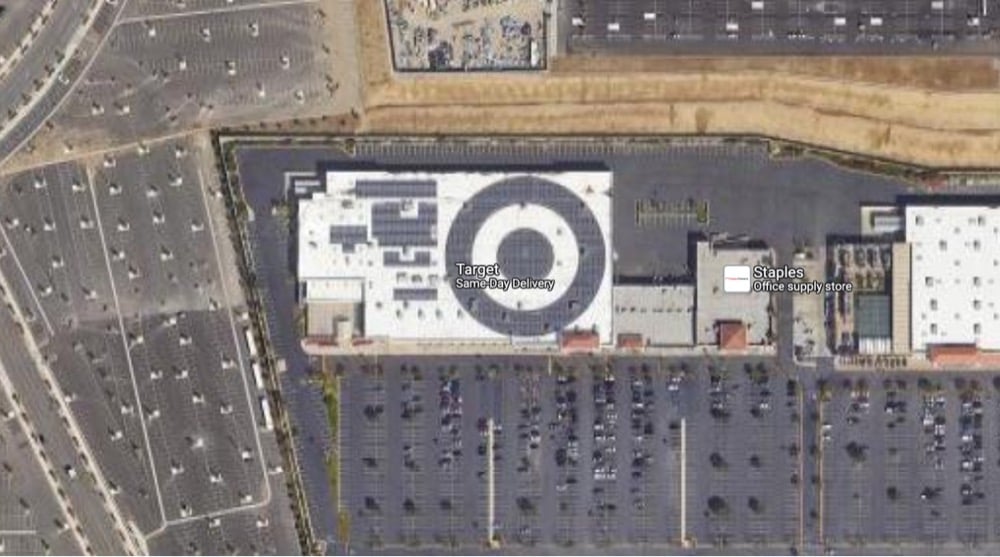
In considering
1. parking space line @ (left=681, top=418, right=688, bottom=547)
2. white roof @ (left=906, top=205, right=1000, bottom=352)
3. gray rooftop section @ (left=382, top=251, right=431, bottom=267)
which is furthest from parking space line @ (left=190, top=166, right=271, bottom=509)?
white roof @ (left=906, top=205, right=1000, bottom=352)

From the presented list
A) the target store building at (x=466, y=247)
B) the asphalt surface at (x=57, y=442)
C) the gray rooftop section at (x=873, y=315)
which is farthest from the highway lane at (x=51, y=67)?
the gray rooftop section at (x=873, y=315)

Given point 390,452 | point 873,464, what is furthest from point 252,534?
point 873,464

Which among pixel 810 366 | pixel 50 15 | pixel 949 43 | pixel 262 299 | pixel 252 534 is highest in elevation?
pixel 50 15

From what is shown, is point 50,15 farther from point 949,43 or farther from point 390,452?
point 949,43

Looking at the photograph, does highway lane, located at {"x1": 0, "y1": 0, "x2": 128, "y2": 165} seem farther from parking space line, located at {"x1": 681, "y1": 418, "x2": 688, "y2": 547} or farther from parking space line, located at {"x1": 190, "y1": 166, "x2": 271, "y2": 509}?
parking space line, located at {"x1": 681, "y1": 418, "x2": 688, "y2": 547}

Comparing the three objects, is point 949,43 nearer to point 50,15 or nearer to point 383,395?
point 383,395

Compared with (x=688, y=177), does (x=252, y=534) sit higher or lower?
lower

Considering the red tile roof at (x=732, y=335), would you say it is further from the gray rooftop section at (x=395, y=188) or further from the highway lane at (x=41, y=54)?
the highway lane at (x=41, y=54)
